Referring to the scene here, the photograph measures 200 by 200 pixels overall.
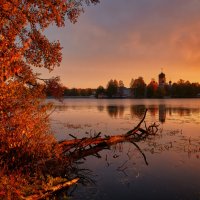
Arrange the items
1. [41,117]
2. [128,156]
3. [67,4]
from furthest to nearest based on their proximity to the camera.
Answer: [128,156] < [67,4] < [41,117]

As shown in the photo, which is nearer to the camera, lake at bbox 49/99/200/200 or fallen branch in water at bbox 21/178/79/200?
fallen branch in water at bbox 21/178/79/200

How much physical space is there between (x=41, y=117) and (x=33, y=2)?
194 inches

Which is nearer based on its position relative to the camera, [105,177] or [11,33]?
[11,33]

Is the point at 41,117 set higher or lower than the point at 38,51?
lower

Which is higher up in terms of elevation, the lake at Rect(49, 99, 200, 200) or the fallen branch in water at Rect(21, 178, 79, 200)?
the fallen branch in water at Rect(21, 178, 79, 200)

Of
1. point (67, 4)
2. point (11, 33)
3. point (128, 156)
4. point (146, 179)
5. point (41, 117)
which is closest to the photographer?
point (11, 33)

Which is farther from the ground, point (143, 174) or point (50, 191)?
point (50, 191)

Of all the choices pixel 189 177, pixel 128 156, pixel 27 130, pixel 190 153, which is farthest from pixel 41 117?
pixel 190 153

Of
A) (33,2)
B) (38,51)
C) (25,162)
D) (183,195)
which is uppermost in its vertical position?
(33,2)

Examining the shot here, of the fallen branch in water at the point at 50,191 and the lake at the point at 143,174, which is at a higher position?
the fallen branch in water at the point at 50,191

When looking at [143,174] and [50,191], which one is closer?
[50,191]

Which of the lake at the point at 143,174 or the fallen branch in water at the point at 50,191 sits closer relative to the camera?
the fallen branch in water at the point at 50,191

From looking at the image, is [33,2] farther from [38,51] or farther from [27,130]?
[27,130]

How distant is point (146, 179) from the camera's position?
55.4ft
